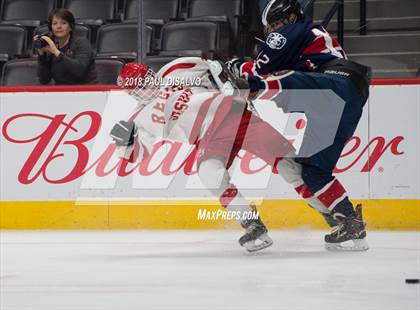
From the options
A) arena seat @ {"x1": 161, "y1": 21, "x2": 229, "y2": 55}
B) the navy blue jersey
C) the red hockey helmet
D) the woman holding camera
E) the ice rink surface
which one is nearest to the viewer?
the ice rink surface

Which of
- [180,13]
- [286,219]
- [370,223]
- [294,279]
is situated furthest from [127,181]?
[294,279]

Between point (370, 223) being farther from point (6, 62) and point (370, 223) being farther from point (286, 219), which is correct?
point (6, 62)

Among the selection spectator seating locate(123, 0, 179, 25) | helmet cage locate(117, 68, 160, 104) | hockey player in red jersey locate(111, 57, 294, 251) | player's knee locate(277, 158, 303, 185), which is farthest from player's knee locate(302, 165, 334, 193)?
spectator seating locate(123, 0, 179, 25)

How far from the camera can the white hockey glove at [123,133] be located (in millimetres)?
5434

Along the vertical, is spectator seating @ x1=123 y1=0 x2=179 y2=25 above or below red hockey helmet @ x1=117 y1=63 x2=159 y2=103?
below

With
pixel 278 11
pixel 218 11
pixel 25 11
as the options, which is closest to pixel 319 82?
pixel 278 11

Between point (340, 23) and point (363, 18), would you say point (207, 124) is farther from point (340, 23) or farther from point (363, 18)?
point (363, 18)

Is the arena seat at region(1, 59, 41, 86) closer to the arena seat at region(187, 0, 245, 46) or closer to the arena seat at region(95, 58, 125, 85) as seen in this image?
the arena seat at region(95, 58, 125, 85)

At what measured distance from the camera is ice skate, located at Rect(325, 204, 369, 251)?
528 centimetres

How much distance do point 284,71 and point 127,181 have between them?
1.85m

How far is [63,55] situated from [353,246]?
2.49m

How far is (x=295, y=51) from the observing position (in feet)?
17.2

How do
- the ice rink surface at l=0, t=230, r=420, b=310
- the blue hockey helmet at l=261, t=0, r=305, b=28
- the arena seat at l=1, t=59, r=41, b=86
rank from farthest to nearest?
the arena seat at l=1, t=59, r=41, b=86 < the blue hockey helmet at l=261, t=0, r=305, b=28 < the ice rink surface at l=0, t=230, r=420, b=310

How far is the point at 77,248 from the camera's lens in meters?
5.60
